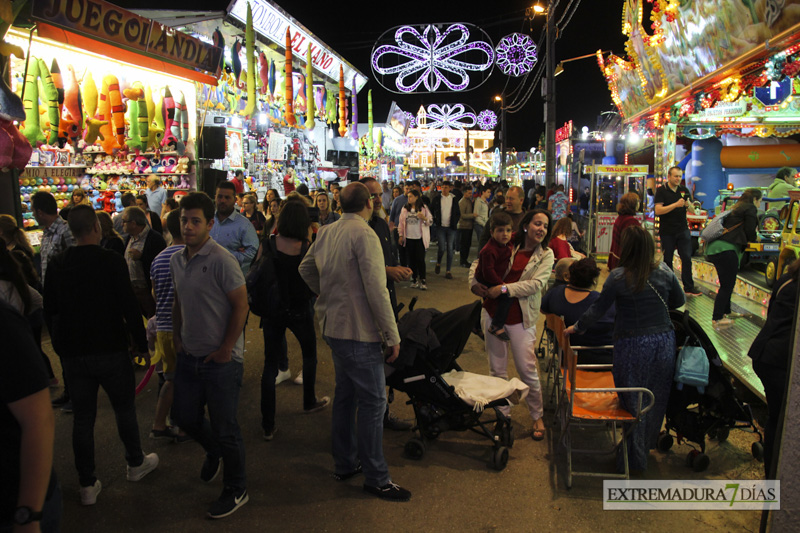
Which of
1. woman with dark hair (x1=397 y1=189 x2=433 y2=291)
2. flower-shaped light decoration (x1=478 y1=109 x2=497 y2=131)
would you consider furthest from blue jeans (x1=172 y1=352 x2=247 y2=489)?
flower-shaped light decoration (x1=478 y1=109 x2=497 y2=131)

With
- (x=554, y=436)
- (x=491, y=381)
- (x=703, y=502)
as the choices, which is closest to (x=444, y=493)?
(x=491, y=381)

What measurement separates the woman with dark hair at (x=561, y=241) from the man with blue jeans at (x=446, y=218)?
4394mm

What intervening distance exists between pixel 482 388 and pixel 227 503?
76.1 inches

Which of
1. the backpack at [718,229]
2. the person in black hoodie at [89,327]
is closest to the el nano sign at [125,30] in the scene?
the person in black hoodie at [89,327]

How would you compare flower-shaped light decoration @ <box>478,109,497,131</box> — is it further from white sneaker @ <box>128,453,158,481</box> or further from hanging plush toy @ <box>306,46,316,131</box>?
white sneaker @ <box>128,453,158,481</box>

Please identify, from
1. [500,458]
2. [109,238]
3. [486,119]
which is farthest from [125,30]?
[486,119]

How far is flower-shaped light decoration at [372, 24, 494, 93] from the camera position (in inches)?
824

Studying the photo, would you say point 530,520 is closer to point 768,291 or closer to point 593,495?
point 593,495

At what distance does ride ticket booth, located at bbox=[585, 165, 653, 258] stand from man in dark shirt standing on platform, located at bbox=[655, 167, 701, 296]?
376 cm

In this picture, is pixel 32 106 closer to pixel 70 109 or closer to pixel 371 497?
pixel 70 109

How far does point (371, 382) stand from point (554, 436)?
1933 millimetres

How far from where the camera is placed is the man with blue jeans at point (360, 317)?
3.30 metres

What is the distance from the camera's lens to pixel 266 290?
4.20m

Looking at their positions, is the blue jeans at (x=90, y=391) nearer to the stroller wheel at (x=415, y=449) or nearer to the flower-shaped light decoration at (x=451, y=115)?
the stroller wheel at (x=415, y=449)
